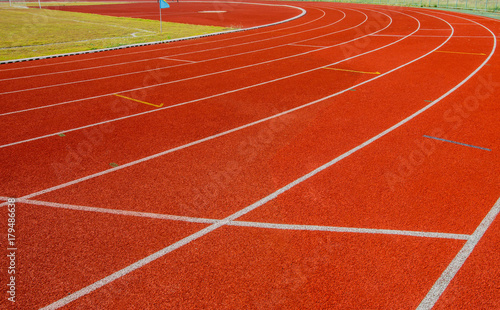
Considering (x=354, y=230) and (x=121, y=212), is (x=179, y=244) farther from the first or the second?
(x=354, y=230)

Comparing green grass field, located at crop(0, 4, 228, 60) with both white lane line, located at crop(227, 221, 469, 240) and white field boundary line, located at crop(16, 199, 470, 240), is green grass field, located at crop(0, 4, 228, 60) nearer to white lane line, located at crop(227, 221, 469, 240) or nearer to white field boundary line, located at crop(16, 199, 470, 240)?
white field boundary line, located at crop(16, 199, 470, 240)

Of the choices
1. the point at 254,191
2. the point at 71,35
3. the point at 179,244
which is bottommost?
the point at 179,244

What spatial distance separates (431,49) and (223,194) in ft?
44.8

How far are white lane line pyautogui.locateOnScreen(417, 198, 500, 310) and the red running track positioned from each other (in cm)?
2

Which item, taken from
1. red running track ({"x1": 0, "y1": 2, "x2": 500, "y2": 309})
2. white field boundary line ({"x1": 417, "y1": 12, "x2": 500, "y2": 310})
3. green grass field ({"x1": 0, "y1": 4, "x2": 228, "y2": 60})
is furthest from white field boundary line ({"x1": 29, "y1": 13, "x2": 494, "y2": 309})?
green grass field ({"x1": 0, "y1": 4, "x2": 228, "y2": 60})

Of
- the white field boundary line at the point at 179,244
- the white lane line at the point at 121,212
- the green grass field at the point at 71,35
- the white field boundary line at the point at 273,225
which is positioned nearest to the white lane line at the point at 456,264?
the white field boundary line at the point at 273,225

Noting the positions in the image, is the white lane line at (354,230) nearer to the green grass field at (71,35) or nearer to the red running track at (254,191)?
the red running track at (254,191)

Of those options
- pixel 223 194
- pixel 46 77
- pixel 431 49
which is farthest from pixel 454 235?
pixel 431 49

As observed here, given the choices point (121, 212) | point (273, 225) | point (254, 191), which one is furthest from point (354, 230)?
point (121, 212)

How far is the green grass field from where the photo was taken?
16.1m

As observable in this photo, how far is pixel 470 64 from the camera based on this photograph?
1269cm

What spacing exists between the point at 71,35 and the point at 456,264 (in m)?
21.4

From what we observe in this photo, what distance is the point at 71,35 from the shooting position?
798 inches

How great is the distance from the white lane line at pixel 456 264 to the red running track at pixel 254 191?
0.02 m
